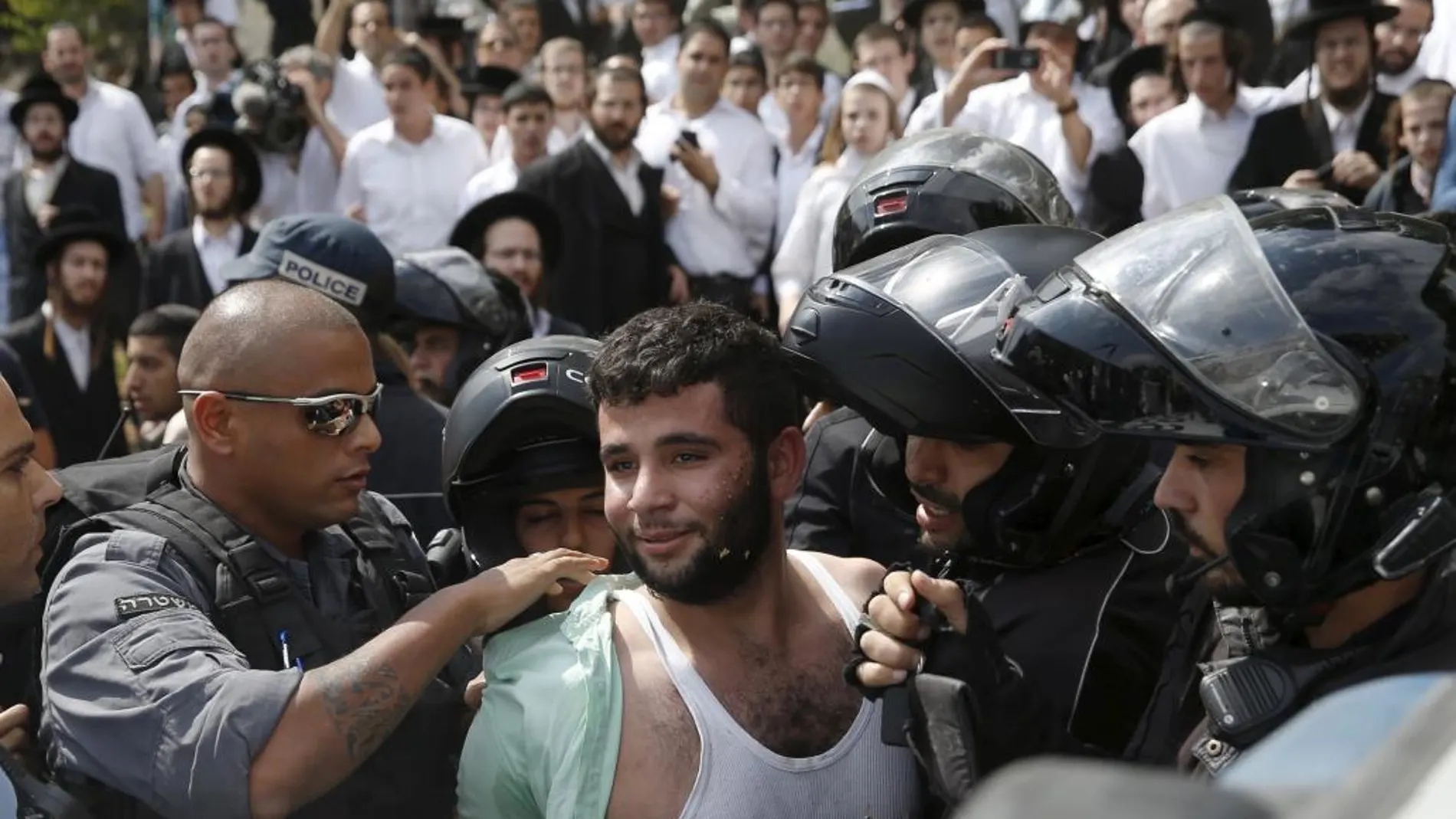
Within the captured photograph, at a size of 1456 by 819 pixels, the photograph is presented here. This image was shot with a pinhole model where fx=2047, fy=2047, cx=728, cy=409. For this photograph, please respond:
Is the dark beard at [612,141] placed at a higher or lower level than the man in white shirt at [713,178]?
higher

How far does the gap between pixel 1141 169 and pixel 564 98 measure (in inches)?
141

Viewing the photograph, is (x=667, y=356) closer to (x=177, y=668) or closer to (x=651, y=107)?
(x=177, y=668)

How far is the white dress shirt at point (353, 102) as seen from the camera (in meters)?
12.8

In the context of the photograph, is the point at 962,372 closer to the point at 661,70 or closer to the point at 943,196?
the point at 943,196

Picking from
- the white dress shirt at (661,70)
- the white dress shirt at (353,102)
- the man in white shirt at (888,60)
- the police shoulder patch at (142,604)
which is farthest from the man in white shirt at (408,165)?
the police shoulder patch at (142,604)

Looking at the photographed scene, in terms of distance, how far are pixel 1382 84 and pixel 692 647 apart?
295 inches

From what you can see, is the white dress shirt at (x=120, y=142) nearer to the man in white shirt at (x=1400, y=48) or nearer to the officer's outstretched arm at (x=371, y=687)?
the man in white shirt at (x=1400, y=48)

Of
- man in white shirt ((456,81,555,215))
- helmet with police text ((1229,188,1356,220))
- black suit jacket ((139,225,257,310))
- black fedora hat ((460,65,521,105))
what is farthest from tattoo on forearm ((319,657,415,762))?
black fedora hat ((460,65,521,105))

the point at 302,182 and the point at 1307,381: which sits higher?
the point at 1307,381

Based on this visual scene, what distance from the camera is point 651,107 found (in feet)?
37.9

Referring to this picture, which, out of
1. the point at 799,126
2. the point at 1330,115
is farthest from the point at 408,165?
the point at 1330,115

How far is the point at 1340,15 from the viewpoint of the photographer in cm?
938

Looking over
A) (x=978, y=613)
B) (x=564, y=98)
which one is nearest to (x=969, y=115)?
(x=564, y=98)

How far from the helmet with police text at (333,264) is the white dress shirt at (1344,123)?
483 centimetres
